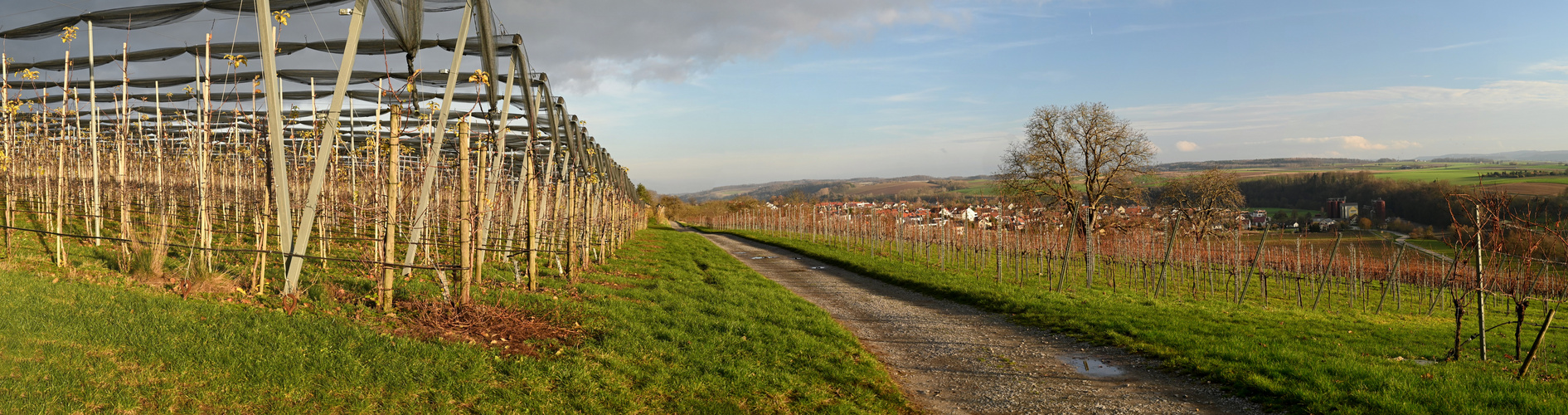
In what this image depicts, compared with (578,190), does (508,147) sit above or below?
above

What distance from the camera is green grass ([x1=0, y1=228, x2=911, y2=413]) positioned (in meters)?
4.43

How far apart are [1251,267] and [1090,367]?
9484mm

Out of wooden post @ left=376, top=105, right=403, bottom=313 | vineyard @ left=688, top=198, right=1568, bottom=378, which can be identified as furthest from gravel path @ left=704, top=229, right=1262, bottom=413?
wooden post @ left=376, top=105, right=403, bottom=313

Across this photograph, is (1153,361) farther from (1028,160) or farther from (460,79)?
(1028,160)

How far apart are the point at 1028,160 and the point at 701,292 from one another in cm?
2669

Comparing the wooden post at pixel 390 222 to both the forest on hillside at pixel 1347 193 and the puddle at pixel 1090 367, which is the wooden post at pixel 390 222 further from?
the forest on hillside at pixel 1347 193

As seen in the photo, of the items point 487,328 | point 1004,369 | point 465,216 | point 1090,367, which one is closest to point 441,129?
point 465,216

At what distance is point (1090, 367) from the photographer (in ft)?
25.5

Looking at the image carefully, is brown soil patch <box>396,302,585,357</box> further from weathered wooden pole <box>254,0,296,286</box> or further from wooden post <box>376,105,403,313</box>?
weathered wooden pole <box>254,0,296,286</box>

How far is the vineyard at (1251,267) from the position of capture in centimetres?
1254

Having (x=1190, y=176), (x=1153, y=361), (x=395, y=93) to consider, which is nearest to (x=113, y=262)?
(x=395, y=93)

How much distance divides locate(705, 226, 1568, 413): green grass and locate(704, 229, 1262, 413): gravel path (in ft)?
1.39

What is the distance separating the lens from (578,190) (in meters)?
22.1

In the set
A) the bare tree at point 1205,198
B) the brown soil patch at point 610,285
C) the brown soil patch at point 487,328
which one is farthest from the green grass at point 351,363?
the bare tree at point 1205,198
